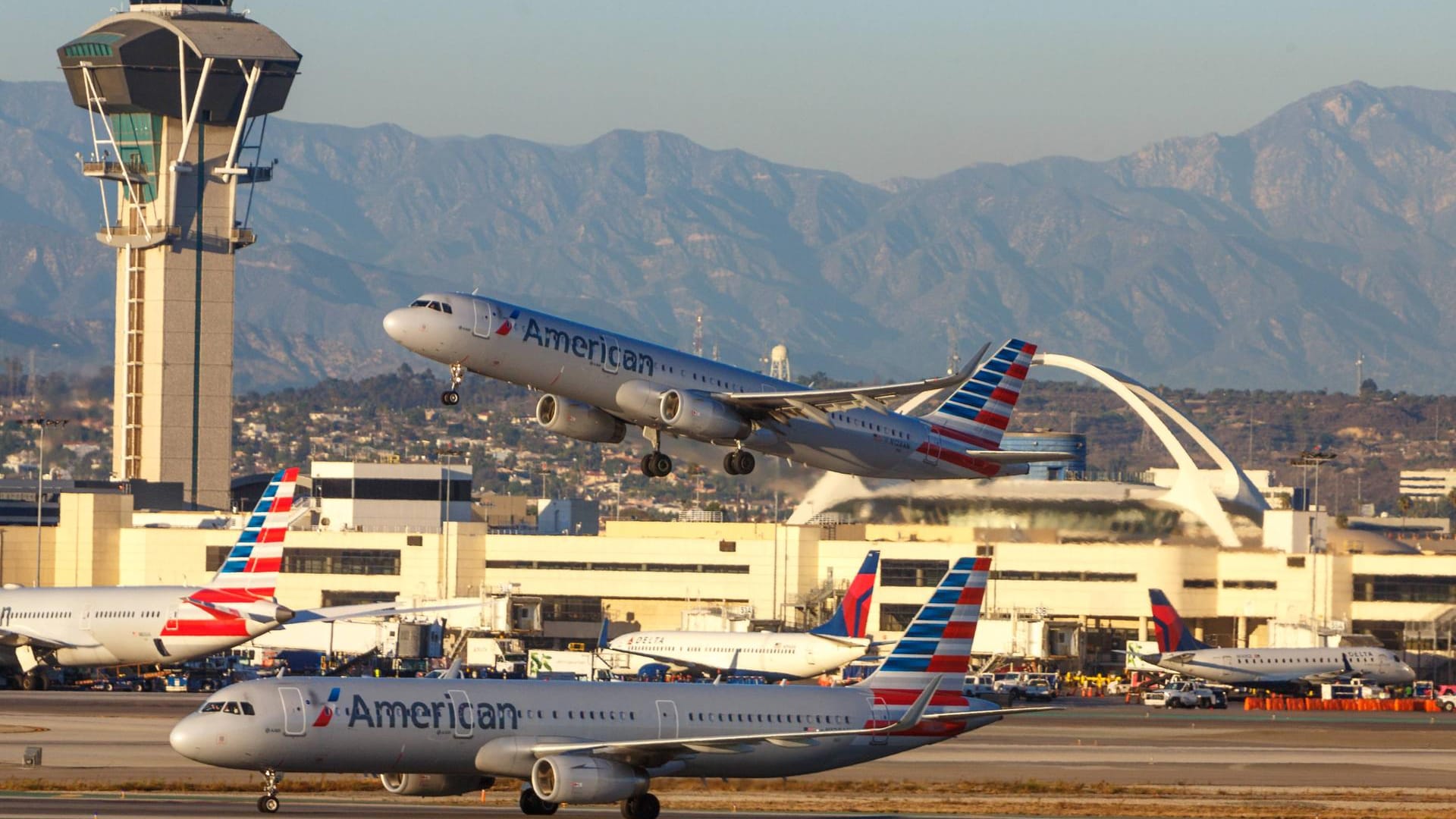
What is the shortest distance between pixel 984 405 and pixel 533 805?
29.6 meters

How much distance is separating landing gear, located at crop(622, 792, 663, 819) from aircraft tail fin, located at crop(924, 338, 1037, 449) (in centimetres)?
2358

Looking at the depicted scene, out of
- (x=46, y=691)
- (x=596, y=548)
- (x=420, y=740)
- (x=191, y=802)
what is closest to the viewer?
(x=420, y=740)

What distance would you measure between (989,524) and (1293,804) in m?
88.4

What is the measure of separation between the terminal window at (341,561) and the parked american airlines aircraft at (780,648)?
5629cm

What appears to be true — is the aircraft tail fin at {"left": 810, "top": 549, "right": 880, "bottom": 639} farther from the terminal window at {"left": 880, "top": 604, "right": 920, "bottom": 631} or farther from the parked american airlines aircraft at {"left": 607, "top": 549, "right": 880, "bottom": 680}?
the terminal window at {"left": 880, "top": 604, "right": 920, "bottom": 631}

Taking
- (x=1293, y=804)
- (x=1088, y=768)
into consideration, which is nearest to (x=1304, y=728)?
(x=1088, y=768)

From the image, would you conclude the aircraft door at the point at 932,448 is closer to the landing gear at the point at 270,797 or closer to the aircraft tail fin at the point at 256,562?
the landing gear at the point at 270,797

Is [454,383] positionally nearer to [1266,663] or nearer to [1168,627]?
[1168,627]

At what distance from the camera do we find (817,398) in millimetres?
71750

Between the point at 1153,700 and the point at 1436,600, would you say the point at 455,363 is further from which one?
the point at 1436,600

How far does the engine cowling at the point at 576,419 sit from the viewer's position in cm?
7162

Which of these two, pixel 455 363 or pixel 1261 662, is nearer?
pixel 455 363

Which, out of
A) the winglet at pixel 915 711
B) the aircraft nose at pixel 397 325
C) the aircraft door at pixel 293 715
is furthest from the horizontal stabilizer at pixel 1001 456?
the aircraft door at pixel 293 715

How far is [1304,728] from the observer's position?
11025 centimetres
